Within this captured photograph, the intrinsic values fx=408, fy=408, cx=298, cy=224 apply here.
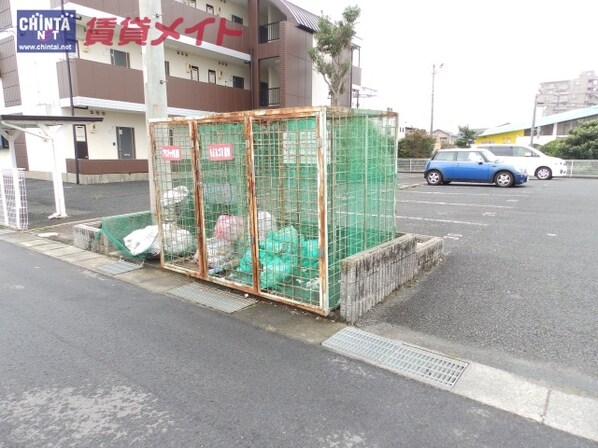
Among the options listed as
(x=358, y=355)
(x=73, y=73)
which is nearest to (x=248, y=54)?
(x=73, y=73)

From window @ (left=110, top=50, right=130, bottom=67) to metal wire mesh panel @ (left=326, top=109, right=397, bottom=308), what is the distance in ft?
50.7

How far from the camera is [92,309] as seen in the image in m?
4.11

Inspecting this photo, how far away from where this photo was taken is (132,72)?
15609 millimetres

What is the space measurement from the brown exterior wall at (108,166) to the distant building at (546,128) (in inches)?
1465

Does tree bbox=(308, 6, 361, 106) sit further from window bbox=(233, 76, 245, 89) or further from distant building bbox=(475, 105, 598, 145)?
distant building bbox=(475, 105, 598, 145)

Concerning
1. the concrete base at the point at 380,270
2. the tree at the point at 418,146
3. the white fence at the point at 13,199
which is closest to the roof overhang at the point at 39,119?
the white fence at the point at 13,199

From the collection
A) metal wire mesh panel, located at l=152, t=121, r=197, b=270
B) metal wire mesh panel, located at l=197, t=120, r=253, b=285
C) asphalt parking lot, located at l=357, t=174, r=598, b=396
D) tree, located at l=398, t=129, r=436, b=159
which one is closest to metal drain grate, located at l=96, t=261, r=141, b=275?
metal wire mesh panel, located at l=152, t=121, r=197, b=270

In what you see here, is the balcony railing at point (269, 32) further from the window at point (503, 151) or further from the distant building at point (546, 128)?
the distant building at point (546, 128)

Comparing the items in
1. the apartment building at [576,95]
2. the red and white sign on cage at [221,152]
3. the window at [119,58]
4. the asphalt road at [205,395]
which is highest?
the apartment building at [576,95]

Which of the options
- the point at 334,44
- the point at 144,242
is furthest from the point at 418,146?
the point at 144,242

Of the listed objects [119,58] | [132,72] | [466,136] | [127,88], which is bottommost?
[466,136]

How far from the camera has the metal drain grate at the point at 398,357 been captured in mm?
2876

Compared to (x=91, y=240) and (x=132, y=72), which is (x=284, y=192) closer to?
(x=91, y=240)

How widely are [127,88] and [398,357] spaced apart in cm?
1557
